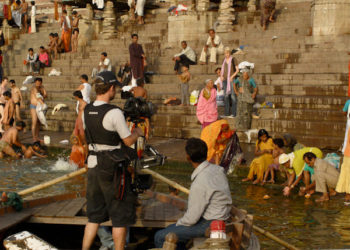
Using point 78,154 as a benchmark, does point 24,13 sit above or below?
above

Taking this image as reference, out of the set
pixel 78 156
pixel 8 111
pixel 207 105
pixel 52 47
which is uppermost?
pixel 52 47

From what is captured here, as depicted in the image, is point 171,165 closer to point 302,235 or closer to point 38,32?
point 302,235

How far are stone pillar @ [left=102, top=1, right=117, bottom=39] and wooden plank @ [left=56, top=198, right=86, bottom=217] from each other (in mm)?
15638

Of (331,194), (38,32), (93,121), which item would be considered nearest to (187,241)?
(93,121)

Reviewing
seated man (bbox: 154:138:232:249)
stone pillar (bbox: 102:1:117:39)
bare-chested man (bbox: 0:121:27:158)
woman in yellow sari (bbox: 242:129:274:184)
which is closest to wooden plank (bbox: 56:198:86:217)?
seated man (bbox: 154:138:232:249)

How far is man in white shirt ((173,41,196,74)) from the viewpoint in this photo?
16038 millimetres

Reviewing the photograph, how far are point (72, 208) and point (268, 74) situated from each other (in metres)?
9.21

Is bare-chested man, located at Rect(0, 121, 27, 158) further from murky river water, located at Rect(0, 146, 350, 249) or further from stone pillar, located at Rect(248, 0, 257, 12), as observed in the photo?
stone pillar, located at Rect(248, 0, 257, 12)

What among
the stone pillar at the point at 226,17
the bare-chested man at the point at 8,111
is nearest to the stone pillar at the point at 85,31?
the stone pillar at the point at 226,17

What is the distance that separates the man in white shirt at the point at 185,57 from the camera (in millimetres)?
16038

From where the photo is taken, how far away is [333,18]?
49.5ft

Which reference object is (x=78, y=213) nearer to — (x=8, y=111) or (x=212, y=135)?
(x=212, y=135)

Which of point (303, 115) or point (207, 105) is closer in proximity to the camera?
point (207, 105)

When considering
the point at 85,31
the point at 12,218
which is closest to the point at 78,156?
the point at 12,218
